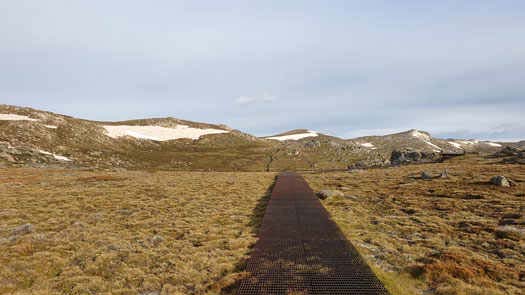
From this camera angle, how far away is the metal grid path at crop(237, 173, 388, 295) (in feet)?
28.6

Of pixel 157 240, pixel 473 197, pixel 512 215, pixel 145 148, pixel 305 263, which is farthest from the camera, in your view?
pixel 145 148

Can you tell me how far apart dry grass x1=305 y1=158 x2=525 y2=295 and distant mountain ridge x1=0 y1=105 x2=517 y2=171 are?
→ 2293 inches

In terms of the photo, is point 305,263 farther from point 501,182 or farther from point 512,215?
point 501,182

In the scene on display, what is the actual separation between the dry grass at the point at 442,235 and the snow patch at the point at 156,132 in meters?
109

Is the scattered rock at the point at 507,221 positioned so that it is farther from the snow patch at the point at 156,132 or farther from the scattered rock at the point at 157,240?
the snow patch at the point at 156,132

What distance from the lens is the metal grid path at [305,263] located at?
28.6 feet

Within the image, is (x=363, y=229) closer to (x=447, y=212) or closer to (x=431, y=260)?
(x=431, y=260)

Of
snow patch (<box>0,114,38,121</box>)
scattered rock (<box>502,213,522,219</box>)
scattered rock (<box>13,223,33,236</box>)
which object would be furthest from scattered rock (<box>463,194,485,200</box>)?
snow patch (<box>0,114,38,121</box>)

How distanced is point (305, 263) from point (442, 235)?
985 cm

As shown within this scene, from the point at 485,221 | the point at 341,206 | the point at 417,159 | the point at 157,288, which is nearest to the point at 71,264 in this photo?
the point at 157,288

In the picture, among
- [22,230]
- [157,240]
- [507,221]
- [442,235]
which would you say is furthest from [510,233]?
[22,230]

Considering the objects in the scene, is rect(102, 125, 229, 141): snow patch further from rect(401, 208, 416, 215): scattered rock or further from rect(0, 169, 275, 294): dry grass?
rect(401, 208, 416, 215): scattered rock

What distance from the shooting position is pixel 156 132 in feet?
427

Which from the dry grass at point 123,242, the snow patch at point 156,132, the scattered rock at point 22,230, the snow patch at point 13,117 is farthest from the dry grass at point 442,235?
the snow patch at point 13,117
